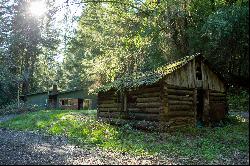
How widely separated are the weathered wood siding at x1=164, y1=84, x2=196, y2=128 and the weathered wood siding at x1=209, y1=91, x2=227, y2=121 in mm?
A: 1992

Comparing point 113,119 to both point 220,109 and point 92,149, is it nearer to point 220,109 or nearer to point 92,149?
point 220,109

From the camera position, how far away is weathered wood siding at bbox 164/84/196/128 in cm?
2023

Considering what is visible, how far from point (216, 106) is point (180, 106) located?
3.61 meters

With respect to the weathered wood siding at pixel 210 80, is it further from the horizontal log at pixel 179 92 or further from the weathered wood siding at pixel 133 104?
the weathered wood siding at pixel 133 104

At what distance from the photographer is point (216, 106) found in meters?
23.1

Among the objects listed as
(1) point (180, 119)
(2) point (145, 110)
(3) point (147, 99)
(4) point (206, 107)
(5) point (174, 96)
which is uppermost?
(5) point (174, 96)

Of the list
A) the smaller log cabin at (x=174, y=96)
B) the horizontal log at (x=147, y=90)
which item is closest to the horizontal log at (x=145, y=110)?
the smaller log cabin at (x=174, y=96)

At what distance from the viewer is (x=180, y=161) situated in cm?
1157

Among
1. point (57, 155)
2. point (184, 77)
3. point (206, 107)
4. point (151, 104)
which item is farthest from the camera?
point (206, 107)

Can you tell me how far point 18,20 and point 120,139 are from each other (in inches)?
1259

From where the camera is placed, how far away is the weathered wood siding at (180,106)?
20.2 m

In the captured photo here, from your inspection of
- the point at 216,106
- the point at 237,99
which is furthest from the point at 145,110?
the point at 237,99

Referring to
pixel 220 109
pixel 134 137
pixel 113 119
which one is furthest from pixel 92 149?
pixel 220 109

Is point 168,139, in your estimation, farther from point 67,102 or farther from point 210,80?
point 67,102
